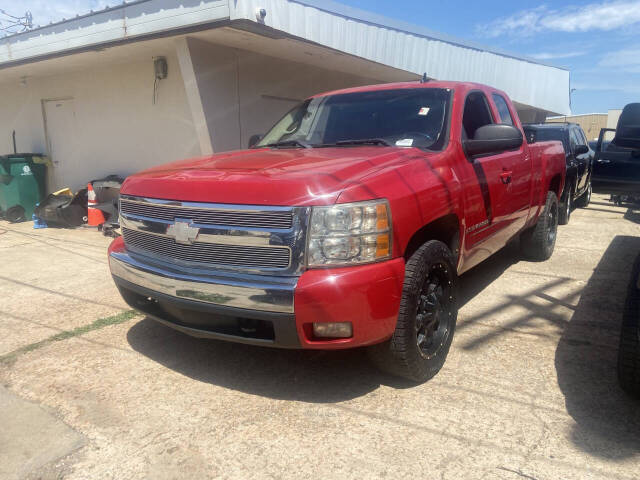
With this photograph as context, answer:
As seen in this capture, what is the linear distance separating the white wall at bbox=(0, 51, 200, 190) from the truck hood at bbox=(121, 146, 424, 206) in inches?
190

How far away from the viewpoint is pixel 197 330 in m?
2.82

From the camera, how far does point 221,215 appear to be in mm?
2602

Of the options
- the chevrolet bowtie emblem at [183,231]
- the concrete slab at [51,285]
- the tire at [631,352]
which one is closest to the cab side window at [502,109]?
the tire at [631,352]

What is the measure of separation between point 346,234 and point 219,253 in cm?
70

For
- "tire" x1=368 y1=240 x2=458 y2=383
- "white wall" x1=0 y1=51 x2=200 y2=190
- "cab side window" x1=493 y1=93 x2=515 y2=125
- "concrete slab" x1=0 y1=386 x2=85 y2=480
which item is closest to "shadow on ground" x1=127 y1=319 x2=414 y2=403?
"tire" x1=368 y1=240 x2=458 y2=383

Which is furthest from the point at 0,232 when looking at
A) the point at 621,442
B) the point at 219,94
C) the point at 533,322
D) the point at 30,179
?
the point at 621,442

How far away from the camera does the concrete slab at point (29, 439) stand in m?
2.29

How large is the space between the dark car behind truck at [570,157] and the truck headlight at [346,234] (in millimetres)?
5947

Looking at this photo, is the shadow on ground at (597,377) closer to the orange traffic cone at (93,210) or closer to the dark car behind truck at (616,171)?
the dark car behind truck at (616,171)

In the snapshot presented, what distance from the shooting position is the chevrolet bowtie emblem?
270 centimetres

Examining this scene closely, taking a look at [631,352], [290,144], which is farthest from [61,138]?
[631,352]

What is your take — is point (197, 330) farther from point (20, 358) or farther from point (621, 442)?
point (621, 442)

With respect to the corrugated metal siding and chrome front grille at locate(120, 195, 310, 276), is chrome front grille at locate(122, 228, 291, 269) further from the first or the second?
the corrugated metal siding

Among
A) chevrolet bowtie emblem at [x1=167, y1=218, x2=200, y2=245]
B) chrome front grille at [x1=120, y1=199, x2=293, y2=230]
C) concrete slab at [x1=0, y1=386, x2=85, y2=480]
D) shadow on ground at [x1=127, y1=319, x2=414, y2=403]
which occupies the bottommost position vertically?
concrete slab at [x1=0, y1=386, x2=85, y2=480]
